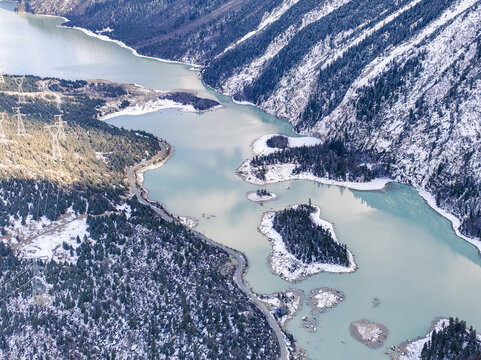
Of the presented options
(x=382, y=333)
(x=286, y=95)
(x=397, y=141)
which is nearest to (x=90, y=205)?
(x=382, y=333)

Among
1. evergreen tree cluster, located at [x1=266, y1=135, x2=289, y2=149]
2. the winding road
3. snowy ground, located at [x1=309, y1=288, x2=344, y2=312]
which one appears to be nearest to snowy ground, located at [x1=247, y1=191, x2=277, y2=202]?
the winding road

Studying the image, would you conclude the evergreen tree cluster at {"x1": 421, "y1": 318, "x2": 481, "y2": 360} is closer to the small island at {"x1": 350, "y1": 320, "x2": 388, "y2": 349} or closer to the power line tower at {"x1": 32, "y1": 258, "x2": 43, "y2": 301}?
the small island at {"x1": 350, "y1": 320, "x2": 388, "y2": 349}

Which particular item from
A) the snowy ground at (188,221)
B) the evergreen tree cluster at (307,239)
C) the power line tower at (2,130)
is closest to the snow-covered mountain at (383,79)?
the evergreen tree cluster at (307,239)

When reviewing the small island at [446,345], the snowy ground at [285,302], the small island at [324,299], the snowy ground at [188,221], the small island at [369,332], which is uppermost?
the small island at [446,345]

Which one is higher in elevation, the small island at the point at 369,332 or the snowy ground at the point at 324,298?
the small island at the point at 369,332

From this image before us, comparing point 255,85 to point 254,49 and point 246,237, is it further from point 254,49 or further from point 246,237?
point 246,237

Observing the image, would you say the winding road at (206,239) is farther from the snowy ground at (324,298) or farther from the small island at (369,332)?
the small island at (369,332)

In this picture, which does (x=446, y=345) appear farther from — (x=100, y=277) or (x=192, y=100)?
(x=192, y=100)
